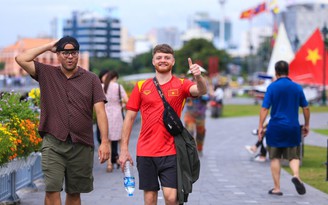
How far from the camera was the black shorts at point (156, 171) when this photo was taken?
25.7 feet

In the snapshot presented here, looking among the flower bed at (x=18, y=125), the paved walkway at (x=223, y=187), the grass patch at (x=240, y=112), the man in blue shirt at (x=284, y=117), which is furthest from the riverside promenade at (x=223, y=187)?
the grass patch at (x=240, y=112)

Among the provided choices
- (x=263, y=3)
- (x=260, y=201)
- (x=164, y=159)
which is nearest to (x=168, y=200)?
(x=164, y=159)

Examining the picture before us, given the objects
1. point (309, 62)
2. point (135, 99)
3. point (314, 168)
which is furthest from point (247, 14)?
point (135, 99)

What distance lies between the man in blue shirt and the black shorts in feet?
11.9

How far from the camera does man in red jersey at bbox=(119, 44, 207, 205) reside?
787cm

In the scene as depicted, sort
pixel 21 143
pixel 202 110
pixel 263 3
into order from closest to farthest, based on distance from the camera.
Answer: pixel 21 143, pixel 202 110, pixel 263 3

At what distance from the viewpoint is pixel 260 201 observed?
11148 mm

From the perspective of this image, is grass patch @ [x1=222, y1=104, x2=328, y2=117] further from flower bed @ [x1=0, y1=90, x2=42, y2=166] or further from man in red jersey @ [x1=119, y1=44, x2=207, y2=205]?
man in red jersey @ [x1=119, y1=44, x2=207, y2=205]

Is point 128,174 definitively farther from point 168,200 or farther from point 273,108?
point 273,108

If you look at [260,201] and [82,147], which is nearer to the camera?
[82,147]

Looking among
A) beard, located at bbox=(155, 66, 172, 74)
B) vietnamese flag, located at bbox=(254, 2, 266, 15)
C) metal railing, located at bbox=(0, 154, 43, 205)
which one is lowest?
metal railing, located at bbox=(0, 154, 43, 205)

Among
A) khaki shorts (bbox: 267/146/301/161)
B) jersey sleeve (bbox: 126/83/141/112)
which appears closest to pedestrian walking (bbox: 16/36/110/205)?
jersey sleeve (bbox: 126/83/141/112)

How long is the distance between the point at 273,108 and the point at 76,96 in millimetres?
4107

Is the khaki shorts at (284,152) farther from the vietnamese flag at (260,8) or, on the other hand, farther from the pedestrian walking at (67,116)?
the vietnamese flag at (260,8)
